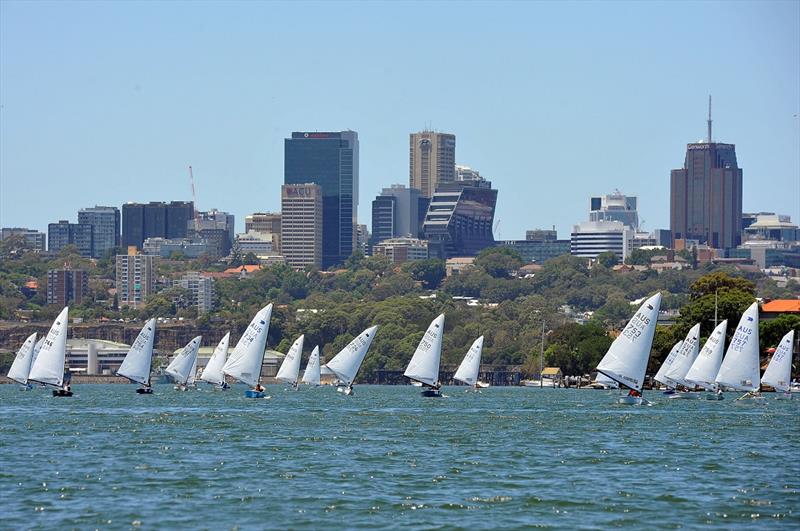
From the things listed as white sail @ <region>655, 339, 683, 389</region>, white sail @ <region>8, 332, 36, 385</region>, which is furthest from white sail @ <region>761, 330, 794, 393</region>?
white sail @ <region>8, 332, 36, 385</region>

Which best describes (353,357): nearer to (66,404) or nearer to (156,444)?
(66,404)

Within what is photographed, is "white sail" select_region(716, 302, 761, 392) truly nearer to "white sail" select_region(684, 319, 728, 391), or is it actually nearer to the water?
"white sail" select_region(684, 319, 728, 391)

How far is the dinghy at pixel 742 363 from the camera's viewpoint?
110875mm

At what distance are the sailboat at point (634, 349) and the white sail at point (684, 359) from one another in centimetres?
2061

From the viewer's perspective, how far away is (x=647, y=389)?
14438cm

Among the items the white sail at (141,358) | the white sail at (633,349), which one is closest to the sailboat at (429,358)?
the white sail at (141,358)

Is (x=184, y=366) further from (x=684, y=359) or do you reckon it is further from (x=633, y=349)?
(x=633, y=349)

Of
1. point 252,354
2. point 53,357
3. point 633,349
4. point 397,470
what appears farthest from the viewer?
point 252,354

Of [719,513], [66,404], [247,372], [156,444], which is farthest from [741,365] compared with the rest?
[719,513]

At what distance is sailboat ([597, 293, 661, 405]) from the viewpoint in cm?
10025

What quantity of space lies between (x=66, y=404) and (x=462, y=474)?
5708 centimetres

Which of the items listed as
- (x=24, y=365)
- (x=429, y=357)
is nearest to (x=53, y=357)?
(x=429, y=357)

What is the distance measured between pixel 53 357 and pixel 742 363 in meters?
41.1

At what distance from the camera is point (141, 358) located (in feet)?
412
